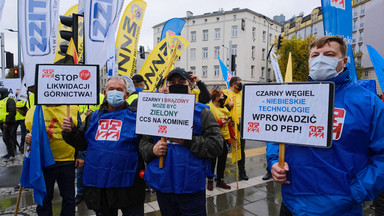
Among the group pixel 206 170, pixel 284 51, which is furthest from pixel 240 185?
pixel 284 51

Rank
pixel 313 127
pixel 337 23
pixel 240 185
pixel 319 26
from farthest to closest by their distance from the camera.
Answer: pixel 319 26 → pixel 240 185 → pixel 337 23 → pixel 313 127

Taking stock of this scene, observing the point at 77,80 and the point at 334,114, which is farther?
the point at 77,80

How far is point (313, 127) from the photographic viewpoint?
1.54 metres

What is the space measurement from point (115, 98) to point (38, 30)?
2038 mm

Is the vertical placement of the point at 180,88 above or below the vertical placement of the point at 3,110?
above

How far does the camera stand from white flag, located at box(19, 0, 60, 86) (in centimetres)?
322

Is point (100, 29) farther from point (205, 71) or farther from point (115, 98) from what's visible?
point (205, 71)

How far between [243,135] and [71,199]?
2.31 meters

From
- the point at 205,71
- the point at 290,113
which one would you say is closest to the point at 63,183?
the point at 290,113

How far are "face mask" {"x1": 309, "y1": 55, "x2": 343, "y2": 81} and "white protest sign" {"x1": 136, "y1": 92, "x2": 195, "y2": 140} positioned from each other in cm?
93

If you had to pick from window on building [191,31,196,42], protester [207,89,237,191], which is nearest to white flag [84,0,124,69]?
protester [207,89,237,191]

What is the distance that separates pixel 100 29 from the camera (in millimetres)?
4031

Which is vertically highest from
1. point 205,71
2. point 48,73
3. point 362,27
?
point 362,27

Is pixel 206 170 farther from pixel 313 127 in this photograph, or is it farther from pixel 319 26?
pixel 319 26
